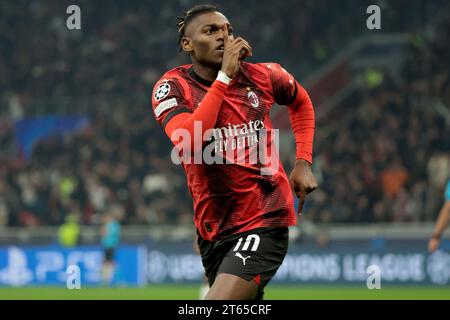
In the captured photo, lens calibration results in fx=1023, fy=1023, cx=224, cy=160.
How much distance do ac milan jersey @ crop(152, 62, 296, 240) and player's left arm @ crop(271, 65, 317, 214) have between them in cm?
15

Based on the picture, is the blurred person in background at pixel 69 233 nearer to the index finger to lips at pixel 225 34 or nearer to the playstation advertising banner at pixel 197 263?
the playstation advertising banner at pixel 197 263

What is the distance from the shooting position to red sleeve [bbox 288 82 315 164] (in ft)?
22.8

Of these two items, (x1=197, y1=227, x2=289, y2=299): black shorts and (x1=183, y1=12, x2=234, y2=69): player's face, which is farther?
(x1=183, y1=12, x2=234, y2=69): player's face

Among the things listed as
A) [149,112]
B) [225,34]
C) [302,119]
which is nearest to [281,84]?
[302,119]

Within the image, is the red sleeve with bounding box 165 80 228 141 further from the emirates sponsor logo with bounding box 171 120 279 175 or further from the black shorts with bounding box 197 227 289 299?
the black shorts with bounding box 197 227 289 299

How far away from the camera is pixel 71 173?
25.0 meters

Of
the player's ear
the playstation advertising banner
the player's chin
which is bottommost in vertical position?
the playstation advertising banner

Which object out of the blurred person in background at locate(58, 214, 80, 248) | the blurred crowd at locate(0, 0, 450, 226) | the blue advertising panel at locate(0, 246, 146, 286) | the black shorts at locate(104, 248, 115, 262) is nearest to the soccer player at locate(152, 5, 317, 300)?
the blurred crowd at locate(0, 0, 450, 226)

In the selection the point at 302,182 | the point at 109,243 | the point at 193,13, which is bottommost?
the point at 109,243

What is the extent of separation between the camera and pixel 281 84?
6836 millimetres

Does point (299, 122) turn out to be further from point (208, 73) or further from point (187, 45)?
point (187, 45)

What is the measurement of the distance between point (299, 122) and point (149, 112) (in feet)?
63.2

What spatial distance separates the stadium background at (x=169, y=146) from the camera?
806 inches
